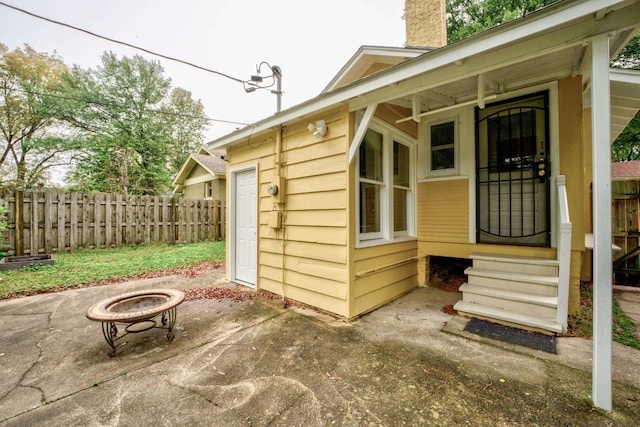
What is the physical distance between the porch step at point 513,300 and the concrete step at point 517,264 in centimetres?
33

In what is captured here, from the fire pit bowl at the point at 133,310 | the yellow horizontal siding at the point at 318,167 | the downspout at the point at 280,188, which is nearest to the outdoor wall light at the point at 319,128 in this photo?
the yellow horizontal siding at the point at 318,167

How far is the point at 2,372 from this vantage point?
7.16ft

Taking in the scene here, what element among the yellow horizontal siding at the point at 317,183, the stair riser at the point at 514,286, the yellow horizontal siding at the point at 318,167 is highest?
the yellow horizontal siding at the point at 318,167

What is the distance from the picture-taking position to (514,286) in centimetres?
318

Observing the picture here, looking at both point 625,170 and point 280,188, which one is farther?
point 625,170

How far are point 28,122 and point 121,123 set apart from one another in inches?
160

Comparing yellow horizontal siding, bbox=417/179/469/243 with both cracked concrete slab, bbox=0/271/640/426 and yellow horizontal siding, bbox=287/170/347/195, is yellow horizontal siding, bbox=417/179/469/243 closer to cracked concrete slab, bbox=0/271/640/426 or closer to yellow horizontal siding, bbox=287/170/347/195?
cracked concrete slab, bbox=0/271/640/426

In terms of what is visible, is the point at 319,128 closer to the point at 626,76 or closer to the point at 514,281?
the point at 514,281

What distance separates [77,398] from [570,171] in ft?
17.8

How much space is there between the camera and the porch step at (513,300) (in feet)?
9.37

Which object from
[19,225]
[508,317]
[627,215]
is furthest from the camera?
[19,225]

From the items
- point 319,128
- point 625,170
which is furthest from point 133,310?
point 625,170

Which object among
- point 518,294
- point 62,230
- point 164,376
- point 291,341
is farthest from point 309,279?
point 62,230

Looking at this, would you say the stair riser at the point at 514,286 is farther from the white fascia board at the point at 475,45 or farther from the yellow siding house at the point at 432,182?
the white fascia board at the point at 475,45
